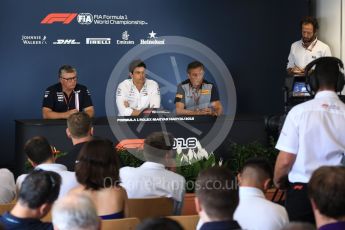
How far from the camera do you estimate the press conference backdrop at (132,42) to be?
8258 millimetres

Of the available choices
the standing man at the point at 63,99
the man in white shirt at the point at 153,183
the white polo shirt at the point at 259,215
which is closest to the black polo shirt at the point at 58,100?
the standing man at the point at 63,99

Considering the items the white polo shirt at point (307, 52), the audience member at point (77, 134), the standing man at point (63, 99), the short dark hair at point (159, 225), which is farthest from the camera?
the white polo shirt at point (307, 52)

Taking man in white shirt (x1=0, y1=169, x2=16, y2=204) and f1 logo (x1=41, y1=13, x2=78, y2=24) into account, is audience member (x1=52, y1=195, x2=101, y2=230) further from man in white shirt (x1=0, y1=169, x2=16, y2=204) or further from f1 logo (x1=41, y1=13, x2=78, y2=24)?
f1 logo (x1=41, y1=13, x2=78, y2=24)

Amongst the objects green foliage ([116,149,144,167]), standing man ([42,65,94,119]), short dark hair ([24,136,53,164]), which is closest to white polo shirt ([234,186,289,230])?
short dark hair ([24,136,53,164])

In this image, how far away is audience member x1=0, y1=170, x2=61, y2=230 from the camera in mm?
2658

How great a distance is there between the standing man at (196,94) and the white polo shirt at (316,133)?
418 cm

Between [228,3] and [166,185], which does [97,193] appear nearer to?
[166,185]

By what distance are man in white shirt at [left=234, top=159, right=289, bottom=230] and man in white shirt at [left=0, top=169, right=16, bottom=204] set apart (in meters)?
1.62

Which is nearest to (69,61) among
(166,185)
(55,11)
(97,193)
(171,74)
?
(55,11)

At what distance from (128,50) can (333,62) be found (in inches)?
216

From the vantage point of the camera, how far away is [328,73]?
3332mm

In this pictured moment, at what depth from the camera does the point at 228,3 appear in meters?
8.98

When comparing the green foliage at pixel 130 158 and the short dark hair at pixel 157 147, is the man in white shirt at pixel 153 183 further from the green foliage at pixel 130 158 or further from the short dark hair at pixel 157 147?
the green foliage at pixel 130 158

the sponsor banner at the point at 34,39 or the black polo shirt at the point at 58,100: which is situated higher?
the sponsor banner at the point at 34,39
